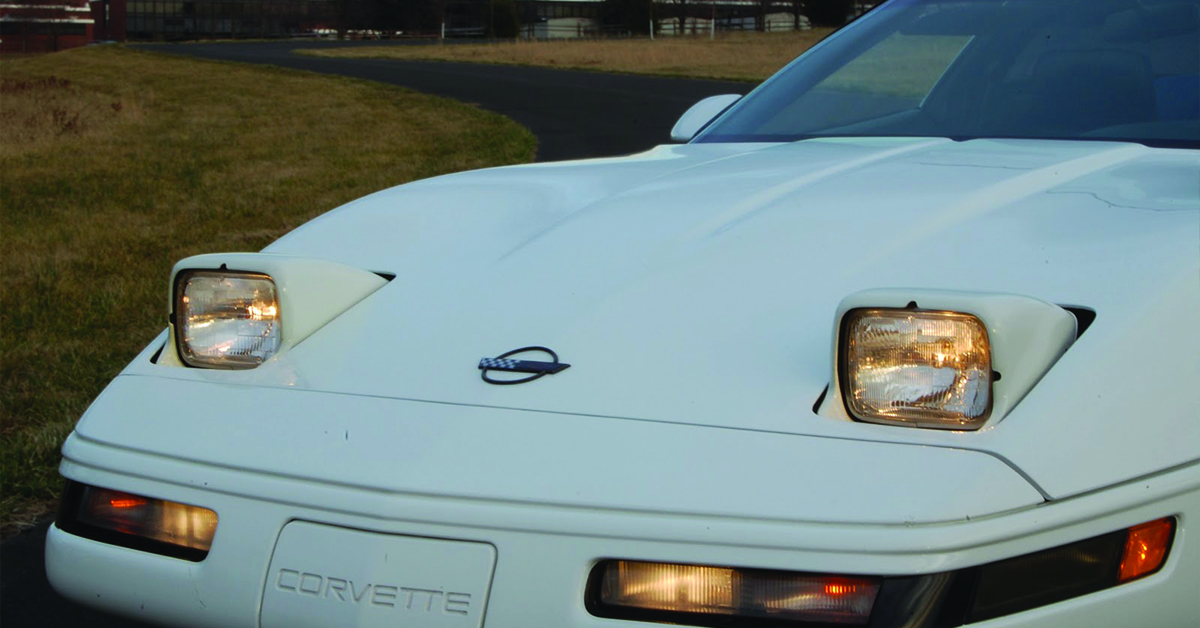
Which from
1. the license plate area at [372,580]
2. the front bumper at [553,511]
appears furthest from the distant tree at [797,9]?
the license plate area at [372,580]

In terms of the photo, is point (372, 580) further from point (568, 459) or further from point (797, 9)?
point (797, 9)

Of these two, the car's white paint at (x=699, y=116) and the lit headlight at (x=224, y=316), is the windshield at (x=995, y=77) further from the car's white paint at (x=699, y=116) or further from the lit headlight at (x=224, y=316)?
the lit headlight at (x=224, y=316)

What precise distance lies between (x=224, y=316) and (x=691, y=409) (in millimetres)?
743

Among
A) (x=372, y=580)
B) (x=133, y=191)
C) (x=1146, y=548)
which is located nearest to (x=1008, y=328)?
(x=1146, y=548)

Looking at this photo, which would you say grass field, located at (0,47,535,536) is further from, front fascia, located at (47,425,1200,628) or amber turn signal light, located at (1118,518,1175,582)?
amber turn signal light, located at (1118,518,1175,582)

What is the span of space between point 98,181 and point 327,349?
904 cm

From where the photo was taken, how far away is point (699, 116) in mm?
3035

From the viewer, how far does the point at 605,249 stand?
5.86ft

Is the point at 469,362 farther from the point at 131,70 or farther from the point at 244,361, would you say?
the point at 131,70

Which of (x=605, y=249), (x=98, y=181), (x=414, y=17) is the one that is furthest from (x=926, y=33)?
(x=414, y=17)

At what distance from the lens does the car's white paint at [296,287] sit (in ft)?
5.83

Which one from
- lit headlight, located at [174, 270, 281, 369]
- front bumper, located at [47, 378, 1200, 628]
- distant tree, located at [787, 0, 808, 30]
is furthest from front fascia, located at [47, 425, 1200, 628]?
distant tree, located at [787, 0, 808, 30]

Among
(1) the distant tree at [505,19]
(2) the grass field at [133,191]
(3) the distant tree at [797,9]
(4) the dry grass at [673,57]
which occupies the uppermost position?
(1) the distant tree at [505,19]

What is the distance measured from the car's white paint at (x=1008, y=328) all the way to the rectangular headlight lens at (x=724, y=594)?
0.24 metres
